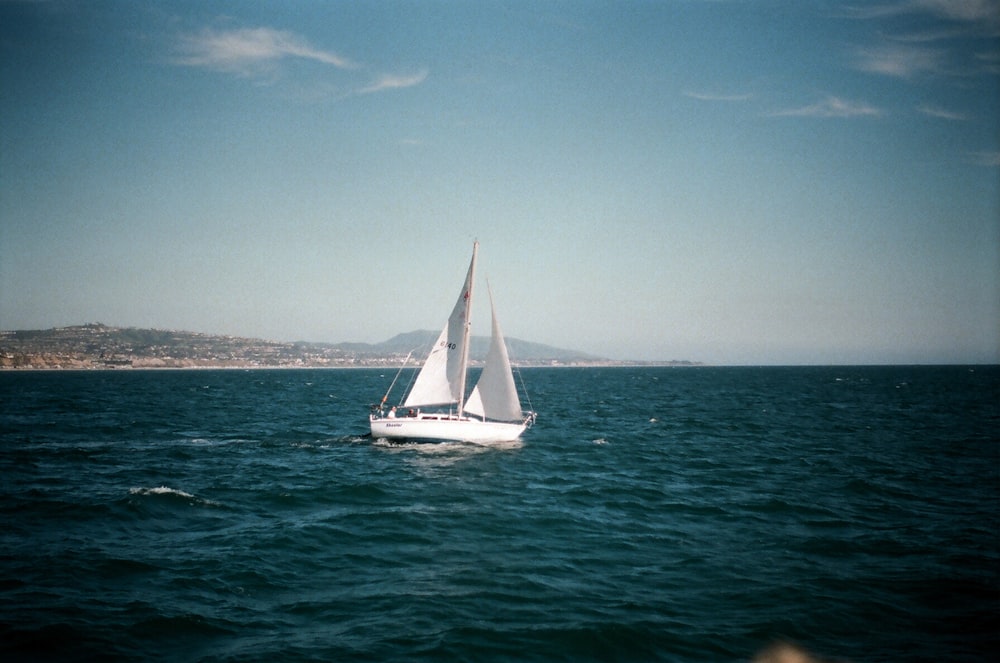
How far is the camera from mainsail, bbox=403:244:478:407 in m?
37.8

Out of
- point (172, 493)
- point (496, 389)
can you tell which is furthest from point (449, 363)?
point (172, 493)

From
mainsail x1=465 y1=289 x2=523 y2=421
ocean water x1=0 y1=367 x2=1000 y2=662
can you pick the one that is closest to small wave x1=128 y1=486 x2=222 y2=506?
ocean water x1=0 y1=367 x2=1000 y2=662

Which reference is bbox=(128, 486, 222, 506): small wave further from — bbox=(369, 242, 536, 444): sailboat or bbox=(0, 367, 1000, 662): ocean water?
bbox=(369, 242, 536, 444): sailboat

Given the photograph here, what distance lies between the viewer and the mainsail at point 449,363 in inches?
1486

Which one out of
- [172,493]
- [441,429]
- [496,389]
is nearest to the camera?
[172,493]

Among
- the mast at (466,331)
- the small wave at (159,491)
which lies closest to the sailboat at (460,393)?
the mast at (466,331)

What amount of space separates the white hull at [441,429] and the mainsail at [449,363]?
1.25 meters

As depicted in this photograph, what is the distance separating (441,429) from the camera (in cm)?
3675

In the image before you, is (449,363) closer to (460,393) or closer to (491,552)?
(460,393)

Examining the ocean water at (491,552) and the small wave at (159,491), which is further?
the small wave at (159,491)

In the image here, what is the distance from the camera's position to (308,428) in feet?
165

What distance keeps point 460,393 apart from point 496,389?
2295 mm

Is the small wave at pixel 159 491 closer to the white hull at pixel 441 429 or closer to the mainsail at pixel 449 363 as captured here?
the white hull at pixel 441 429

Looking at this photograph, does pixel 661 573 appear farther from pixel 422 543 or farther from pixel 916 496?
pixel 916 496
